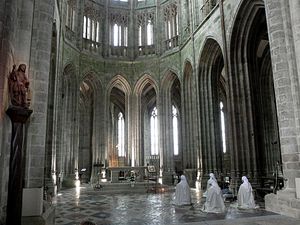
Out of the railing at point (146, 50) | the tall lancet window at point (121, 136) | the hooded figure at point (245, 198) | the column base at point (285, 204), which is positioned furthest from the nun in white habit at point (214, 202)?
the tall lancet window at point (121, 136)

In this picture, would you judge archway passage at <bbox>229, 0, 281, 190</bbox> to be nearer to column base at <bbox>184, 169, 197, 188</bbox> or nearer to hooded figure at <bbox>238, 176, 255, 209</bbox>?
hooded figure at <bbox>238, 176, 255, 209</bbox>

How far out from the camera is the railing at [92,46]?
2492cm

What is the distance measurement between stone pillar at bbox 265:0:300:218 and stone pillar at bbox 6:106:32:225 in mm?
7584

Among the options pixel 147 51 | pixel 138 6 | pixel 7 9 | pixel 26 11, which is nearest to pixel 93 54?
pixel 147 51

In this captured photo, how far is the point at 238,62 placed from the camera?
15812mm

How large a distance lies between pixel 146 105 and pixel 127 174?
1359 centimetres

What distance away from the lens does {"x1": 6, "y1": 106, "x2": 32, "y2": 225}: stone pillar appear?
19.4 ft

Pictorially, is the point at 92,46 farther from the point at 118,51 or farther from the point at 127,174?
the point at 127,174

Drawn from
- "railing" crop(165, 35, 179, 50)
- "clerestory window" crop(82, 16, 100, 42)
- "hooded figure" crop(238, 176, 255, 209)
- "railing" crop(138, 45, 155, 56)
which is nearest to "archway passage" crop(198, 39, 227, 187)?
"railing" crop(165, 35, 179, 50)

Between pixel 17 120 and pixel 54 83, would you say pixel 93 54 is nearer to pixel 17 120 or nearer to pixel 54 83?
pixel 54 83

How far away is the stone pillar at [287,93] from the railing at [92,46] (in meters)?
18.2

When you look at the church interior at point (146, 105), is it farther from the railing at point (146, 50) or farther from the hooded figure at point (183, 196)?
the hooded figure at point (183, 196)

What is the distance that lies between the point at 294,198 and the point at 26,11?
31.9 ft

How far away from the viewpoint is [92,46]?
25516 millimetres
